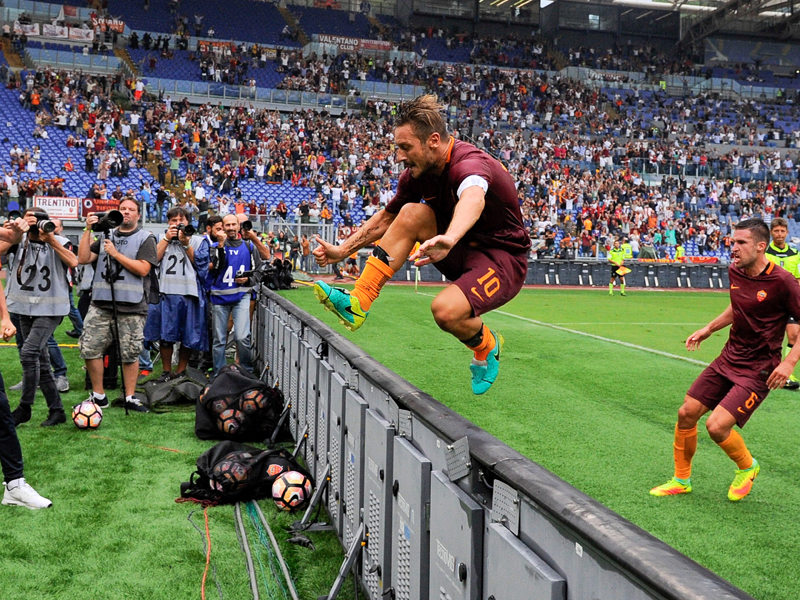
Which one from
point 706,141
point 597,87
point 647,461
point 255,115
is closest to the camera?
point 647,461

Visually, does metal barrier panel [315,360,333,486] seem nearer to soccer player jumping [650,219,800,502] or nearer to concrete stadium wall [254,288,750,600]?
concrete stadium wall [254,288,750,600]

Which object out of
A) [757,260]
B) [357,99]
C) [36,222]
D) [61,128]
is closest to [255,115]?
[357,99]

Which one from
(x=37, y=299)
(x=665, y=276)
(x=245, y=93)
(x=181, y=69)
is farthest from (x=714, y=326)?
(x=181, y=69)

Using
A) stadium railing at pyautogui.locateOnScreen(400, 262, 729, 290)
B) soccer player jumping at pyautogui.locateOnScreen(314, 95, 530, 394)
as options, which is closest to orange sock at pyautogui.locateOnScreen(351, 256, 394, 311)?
soccer player jumping at pyautogui.locateOnScreen(314, 95, 530, 394)

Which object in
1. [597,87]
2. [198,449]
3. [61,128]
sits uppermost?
[597,87]

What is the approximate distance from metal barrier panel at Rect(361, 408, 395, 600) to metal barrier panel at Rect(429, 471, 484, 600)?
0.66m

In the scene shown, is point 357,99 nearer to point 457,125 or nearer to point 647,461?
point 457,125

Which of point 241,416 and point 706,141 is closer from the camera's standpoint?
point 241,416

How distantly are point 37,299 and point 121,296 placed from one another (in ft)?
2.74

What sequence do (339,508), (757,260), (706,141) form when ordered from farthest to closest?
(706,141) → (757,260) → (339,508)

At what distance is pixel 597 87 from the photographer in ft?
166

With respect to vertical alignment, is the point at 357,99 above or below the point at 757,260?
above

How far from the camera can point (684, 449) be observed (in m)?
5.25

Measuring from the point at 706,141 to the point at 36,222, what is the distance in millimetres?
46328
